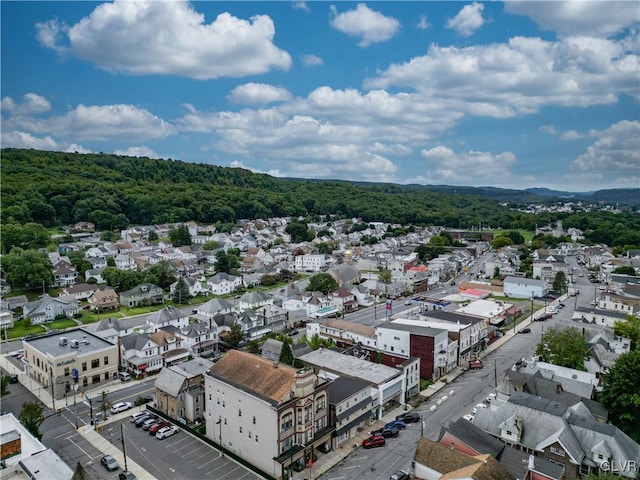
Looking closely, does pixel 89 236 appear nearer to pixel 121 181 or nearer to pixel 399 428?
pixel 121 181

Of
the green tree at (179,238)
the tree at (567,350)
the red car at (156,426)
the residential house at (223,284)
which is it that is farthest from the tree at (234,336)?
the green tree at (179,238)

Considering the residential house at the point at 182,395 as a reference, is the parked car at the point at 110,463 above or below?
below

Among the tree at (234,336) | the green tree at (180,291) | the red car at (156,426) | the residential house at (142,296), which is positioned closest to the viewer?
the red car at (156,426)

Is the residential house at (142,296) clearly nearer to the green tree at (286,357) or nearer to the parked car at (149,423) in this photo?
the parked car at (149,423)

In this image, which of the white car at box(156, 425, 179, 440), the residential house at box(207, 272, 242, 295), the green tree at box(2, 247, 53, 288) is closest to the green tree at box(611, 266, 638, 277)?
the residential house at box(207, 272, 242, 295)

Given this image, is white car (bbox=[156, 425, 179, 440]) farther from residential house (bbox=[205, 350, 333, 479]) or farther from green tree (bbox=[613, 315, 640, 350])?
green tree (bbox=[613, 315, 640, 350])

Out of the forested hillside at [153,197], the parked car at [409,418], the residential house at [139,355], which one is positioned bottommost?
the parked car at [409,418]

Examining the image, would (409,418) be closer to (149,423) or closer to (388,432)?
(388,432)
